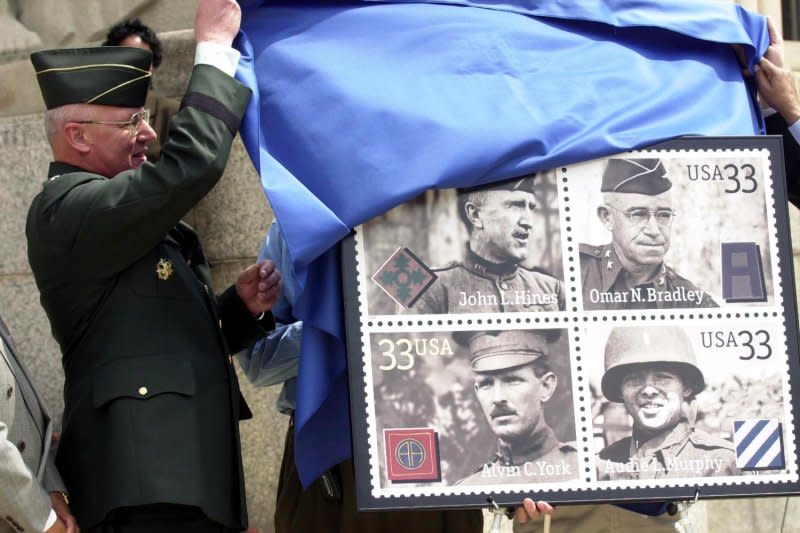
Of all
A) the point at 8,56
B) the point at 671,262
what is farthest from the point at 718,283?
the point at 8,56

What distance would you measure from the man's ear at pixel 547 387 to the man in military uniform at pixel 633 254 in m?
0.18

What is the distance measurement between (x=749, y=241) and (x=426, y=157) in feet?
2.48

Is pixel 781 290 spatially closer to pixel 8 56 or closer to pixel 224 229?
pixel 224 229

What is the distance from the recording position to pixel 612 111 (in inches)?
124

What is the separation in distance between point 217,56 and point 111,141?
14.7 inches

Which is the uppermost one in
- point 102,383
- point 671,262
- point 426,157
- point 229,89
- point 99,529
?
point 229,89

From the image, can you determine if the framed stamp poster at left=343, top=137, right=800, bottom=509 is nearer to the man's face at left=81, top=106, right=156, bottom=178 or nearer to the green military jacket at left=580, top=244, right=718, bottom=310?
the green military jacket at left=580, top=244, right=718, bottom=310

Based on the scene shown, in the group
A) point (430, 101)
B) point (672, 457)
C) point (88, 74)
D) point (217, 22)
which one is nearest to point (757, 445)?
point (672, 457)

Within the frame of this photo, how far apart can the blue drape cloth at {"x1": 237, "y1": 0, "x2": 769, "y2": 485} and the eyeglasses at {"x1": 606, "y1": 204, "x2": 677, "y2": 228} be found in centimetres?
14

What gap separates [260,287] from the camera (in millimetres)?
3529

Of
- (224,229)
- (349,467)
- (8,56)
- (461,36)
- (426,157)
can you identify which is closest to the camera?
(426,157)

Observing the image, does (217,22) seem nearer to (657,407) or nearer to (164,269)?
(164,269)

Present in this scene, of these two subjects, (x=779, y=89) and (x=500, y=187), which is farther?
(x=779, y=89)

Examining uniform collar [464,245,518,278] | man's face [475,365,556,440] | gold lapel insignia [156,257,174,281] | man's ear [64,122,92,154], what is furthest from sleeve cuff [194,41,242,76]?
man's face [475,365,556,440]
